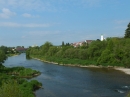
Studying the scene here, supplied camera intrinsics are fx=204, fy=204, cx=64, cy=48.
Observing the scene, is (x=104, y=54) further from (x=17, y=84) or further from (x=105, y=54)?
(x=17, y=84)

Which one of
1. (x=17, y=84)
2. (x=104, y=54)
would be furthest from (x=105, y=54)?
(x=17, y=84)

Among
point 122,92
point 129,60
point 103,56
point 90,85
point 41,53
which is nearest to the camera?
point 122,92

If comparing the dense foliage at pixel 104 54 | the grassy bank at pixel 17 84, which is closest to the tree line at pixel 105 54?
the dense foliage at pixel 104 54

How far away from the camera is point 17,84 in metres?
13.7

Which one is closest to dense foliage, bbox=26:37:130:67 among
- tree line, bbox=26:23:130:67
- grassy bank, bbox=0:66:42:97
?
tree line, bbox=26:23:130:67

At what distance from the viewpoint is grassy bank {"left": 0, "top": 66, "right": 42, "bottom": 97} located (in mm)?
12109

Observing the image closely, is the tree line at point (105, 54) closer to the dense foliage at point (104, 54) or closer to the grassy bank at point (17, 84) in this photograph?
the dense foliage at point (104, 54)

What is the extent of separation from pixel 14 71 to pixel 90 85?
64.7 ft

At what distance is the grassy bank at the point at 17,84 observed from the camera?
39.7 feet

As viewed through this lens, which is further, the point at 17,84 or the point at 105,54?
the point at 105,54

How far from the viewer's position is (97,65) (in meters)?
58.4

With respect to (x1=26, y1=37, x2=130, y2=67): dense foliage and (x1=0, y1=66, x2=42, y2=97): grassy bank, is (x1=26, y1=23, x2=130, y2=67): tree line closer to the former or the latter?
(x1=26, y1=37, x2=130, y2=67): dense foliage

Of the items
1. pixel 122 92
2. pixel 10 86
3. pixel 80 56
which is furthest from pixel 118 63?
pixel 10 86

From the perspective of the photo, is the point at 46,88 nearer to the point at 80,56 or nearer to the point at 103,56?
the point at 103,56
